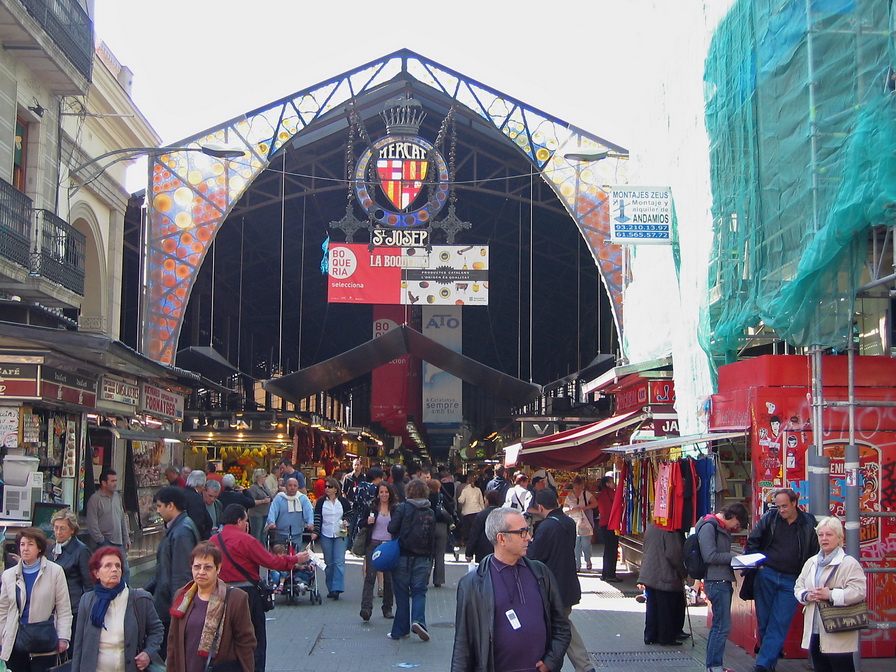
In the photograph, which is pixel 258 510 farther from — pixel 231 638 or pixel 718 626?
pixel 231 638

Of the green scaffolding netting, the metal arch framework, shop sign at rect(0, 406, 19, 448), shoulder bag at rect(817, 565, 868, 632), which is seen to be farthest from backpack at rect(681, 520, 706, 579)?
the metal arch framework

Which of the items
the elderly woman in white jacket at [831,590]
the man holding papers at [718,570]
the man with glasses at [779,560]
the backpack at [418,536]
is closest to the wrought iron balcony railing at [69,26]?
the backpack at [418,536]

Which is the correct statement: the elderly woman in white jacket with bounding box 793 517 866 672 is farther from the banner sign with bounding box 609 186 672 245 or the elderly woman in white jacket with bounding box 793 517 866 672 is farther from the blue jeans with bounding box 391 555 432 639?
the banner sign with bounding box 609 186 672 245

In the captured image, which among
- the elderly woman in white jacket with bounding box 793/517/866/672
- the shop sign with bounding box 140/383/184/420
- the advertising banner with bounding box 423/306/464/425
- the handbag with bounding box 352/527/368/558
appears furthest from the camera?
the advertising banner with bounding box 423/306/464/425

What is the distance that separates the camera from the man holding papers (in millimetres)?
8680

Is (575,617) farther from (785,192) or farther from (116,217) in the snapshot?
(116,217)

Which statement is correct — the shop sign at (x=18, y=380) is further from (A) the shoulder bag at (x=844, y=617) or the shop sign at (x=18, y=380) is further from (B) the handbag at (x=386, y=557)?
(A) the shoulder bag at (x=844, y=617)

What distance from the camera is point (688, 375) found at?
13.2m

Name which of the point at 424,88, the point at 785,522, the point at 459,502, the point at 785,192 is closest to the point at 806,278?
the point at 785,192

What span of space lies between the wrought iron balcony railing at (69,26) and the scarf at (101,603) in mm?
11233

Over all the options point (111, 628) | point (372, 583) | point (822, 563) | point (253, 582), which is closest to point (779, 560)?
point (822, 563)

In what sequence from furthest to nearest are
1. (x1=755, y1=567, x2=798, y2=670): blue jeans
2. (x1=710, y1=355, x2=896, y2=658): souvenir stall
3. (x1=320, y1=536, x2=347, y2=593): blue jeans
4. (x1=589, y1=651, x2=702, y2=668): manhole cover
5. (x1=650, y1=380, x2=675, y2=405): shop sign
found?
(x1=650, y1=380, x2=675, y2=405): shop sign, (x1=320, y1=536, x2=347, y2=593): blue jeans, (x1=589, y1=651, x2=702, y2=668): manhole cover, (x1=710, y1=355, x2=896, y2=658): souvenir stall, (x1=755, y1=567, x2=798, y2=670): blue jeans

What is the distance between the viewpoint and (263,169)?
24.8 meters

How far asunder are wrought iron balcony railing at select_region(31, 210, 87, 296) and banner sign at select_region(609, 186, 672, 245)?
806 centimetres
